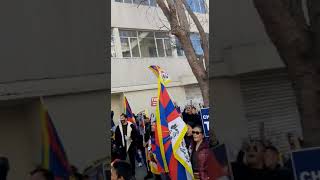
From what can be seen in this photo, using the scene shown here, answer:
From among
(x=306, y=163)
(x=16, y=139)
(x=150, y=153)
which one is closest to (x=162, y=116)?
(x=150, y=153)

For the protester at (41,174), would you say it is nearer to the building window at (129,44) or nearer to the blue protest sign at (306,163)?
the blue protest sign at (306,163)

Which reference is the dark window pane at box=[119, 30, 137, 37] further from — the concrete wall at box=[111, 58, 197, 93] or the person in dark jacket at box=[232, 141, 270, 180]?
the person in dark jacket at box=[232, 141, 270, 180]

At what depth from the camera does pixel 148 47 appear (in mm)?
25875

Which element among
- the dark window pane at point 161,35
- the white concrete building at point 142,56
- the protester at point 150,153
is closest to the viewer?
the protester at point 150,153

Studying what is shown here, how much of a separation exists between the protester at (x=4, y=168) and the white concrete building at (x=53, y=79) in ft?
0.30

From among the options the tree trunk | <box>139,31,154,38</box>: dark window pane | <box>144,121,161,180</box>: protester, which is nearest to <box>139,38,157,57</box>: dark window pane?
<box>139,31,154,38</box>: dark window pane

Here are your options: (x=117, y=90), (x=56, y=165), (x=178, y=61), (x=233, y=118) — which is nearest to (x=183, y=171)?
(x=233, y=118)

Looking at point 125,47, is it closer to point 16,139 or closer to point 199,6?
point 199,6

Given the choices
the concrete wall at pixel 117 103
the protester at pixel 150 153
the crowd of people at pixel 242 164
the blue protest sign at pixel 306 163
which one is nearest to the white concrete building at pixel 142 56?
the concrete wall at pixel 117 103

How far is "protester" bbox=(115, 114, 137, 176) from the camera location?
10.3 m

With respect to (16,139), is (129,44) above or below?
above

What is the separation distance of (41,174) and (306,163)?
241cm

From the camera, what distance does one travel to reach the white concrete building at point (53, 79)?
5172 mm

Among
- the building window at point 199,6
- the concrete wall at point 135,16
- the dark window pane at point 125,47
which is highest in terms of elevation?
the concrete wall at point 135,16
